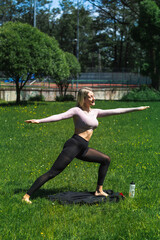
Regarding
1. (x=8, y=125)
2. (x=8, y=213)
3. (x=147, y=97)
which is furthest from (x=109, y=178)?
(x=147, y=97)

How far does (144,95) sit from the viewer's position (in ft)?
121

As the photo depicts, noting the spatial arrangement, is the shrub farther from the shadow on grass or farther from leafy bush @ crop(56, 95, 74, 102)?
the shadow on grass

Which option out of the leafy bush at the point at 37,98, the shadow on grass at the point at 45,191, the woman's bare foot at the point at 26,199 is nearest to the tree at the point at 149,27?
the leafy bush at the point at 37,98

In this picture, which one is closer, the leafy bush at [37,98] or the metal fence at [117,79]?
the leafy bush at [37,98]

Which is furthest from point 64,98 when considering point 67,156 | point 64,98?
point 67,156

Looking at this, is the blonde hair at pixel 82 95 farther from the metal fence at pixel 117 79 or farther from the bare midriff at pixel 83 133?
the metal fence at pixel 117 79

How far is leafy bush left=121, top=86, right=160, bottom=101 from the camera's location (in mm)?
36406

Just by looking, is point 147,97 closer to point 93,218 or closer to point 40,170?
point 40,170

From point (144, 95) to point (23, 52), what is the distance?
15.6 meters

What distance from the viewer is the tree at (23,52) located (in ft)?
85.2

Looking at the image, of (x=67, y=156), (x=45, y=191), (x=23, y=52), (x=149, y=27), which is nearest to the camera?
(x=67, y=156)

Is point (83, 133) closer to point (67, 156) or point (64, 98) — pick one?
point (67, 156)

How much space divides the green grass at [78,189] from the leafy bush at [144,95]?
82.8 feet

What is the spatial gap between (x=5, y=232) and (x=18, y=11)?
7915cm
